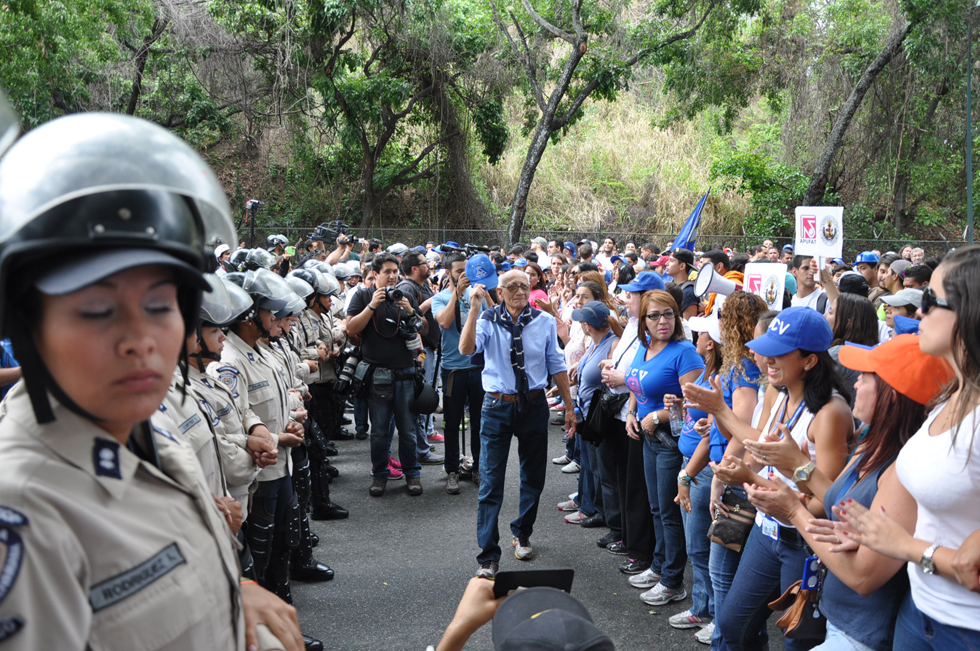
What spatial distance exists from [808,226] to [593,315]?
12.8 ft

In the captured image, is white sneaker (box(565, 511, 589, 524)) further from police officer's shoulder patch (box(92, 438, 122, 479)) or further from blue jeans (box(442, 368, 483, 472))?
police officer's shoulder patch (box(92, 438, 122, 479))

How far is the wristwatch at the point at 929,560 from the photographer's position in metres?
2.12

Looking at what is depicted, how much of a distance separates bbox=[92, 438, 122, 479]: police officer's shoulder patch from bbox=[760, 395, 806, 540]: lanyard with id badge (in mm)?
2609

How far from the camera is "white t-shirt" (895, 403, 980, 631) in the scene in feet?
6.77

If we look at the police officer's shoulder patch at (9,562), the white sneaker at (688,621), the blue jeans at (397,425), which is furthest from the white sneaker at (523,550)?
the police officer's shoulder patch at (9,562)

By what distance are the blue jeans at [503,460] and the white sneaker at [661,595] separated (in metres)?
1.03

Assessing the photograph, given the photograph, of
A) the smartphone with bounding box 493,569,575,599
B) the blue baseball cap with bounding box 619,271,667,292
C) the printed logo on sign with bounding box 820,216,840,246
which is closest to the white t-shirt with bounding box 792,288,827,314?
the printed logo on sign with bounding box 820,216,840,246

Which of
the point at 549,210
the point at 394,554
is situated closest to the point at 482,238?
the point at 549,210

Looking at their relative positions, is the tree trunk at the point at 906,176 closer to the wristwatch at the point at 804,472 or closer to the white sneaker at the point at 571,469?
the white sneaker at the point at 571,469

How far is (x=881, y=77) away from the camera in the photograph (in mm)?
23062

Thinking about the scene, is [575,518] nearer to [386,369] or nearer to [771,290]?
[386,369]

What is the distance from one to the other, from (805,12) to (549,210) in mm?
10822

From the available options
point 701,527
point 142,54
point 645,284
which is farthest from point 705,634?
point 142,54

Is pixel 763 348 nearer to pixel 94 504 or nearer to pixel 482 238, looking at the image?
pixel 94 504
